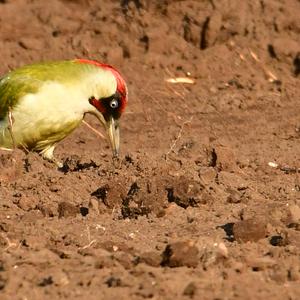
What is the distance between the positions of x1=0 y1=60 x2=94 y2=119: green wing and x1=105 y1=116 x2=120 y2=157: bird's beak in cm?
54

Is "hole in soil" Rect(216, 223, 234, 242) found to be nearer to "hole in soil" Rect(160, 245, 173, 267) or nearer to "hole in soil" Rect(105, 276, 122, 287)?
"hole in soil" Rect(160, 245, 173, 267)

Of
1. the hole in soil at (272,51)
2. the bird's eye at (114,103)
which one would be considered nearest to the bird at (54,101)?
the bird's eye at (114,103)

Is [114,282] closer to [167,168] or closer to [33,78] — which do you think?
[167,168]

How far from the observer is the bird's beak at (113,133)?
10422mm

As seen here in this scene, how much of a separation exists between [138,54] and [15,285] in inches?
280

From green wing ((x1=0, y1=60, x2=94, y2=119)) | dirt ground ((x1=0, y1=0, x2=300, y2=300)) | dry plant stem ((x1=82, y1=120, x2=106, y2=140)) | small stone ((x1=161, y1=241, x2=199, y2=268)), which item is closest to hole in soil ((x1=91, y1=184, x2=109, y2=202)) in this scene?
dirt ground ((x1=0, y1=0, x2=300, y2=300))

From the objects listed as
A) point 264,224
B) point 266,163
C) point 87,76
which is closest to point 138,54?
point 87,76

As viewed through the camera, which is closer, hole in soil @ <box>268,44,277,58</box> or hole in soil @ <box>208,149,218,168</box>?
hole in soil @ <box>208,149,218,168</box>

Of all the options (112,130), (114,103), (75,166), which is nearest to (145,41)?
(112,130)

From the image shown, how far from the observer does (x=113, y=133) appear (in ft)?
34.2

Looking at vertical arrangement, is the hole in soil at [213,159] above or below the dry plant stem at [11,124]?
above

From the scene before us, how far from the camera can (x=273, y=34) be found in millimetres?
13164

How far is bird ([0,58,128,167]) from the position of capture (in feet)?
32.9

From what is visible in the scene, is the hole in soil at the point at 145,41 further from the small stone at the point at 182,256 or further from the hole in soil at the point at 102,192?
the small stone at the point at 182,256
